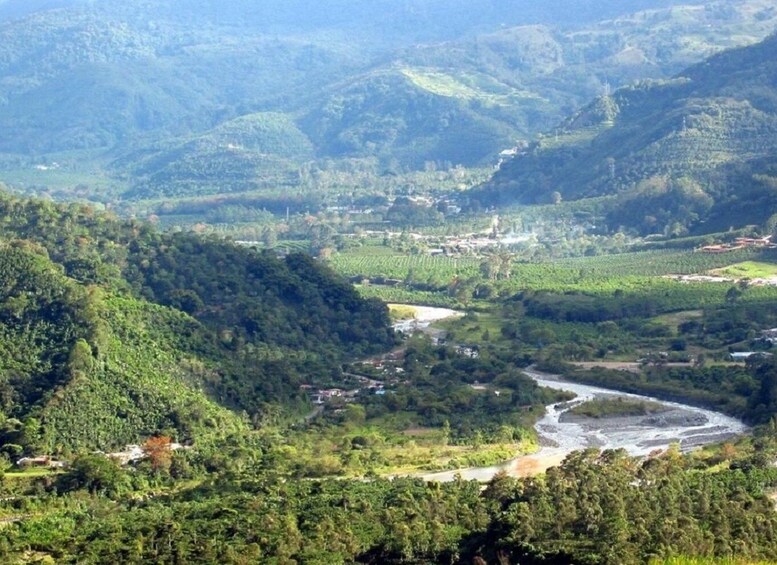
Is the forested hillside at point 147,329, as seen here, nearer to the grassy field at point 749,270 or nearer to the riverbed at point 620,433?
the riverbed at point 620,433

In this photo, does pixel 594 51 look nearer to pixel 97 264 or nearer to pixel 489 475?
pixel 97 264

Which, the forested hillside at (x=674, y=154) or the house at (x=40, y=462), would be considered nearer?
the house at (x=40, y=462)

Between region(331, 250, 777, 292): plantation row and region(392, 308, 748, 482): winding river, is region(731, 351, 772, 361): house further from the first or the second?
region(331, 250, 777, 292): plantation row

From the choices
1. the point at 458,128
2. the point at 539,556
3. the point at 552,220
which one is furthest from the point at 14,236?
the point at 458,128

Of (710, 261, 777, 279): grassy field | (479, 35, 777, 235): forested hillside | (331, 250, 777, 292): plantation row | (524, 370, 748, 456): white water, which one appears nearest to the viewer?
(524, 370, 748, 456): white water

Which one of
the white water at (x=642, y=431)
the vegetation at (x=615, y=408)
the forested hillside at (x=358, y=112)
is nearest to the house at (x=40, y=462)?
the white water at (x=642, y=431)

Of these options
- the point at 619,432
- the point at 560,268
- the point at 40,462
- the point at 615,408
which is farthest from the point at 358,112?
the point at 40,462

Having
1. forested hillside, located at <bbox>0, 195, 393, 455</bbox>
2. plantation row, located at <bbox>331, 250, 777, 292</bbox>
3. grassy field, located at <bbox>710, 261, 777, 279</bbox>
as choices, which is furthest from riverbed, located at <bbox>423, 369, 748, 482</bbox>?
grassy field, located at <bbox>710, 261, 777, 279</bbox>

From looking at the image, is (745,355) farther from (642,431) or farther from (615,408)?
(642,431)
